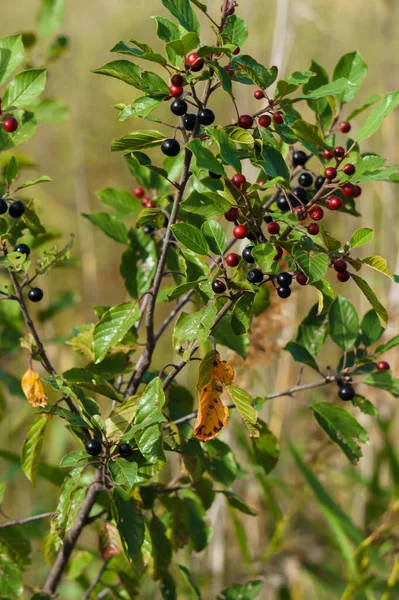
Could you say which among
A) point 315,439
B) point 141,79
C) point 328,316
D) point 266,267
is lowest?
point 315,439

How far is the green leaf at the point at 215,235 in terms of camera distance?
0.70 meters

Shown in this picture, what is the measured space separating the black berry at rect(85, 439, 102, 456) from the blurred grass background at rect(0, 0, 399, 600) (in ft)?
1.56

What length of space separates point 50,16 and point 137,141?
697 millimetres

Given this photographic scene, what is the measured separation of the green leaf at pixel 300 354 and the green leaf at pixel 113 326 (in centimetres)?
21

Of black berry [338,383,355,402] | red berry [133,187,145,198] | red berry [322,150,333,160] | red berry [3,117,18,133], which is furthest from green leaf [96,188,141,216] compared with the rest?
Answer: black berry [338,383,355,402]

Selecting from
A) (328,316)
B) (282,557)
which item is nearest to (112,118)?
(282,557)

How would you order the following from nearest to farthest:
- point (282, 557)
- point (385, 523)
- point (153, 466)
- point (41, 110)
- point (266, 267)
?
point (266, 267) → point (153, 466) → point (41, 110) → point (385, 523) → point (282, 557)

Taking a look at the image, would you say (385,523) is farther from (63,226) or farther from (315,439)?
(63,226)

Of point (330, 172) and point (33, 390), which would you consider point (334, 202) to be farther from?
point (33, 390)

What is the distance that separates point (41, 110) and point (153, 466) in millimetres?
679

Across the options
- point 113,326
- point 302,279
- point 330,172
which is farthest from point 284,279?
point 113,326

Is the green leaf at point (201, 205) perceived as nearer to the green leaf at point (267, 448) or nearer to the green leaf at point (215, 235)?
the green leaf at point (215, 235)

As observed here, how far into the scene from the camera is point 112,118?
3.28m

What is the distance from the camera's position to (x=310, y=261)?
2.03 ft
